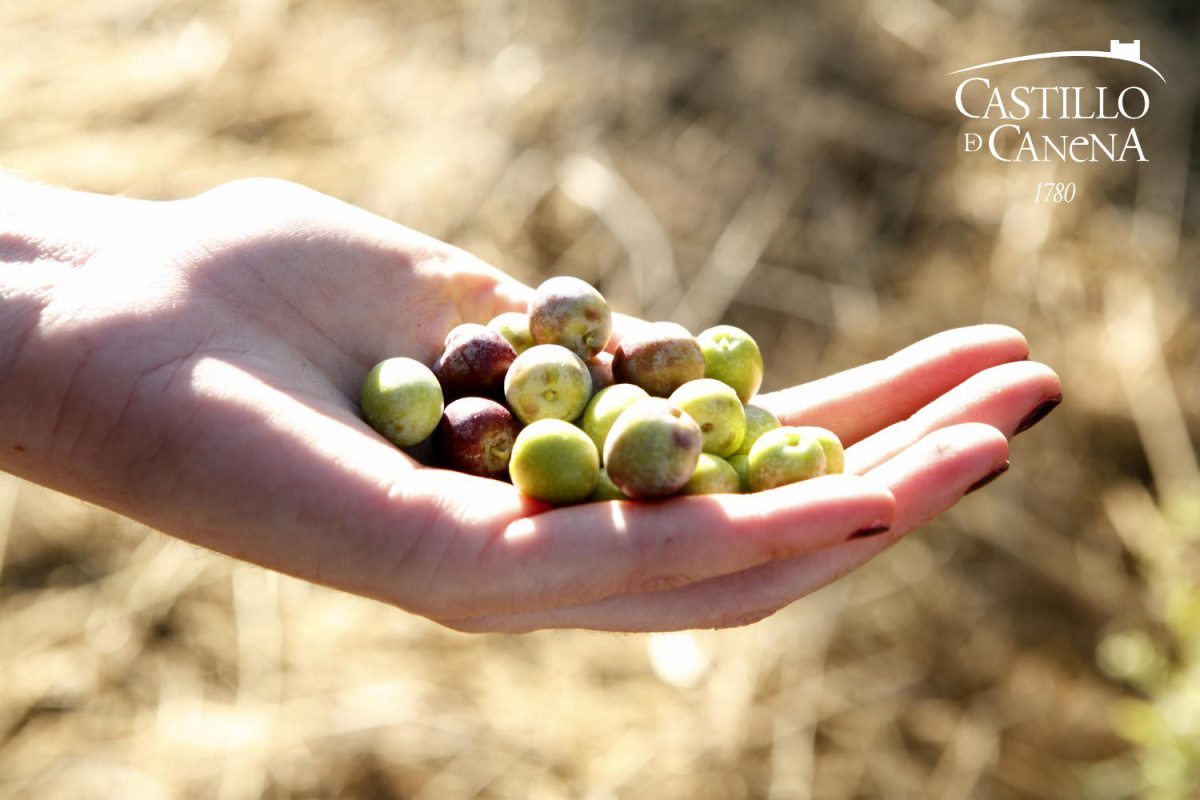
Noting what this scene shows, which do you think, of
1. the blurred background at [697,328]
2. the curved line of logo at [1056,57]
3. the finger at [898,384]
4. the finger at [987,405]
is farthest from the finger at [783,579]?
the curved line of logo at [1056,57]

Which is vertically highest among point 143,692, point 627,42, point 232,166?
point 627,42

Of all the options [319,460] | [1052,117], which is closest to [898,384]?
[319,460]

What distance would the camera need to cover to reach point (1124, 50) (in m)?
8.04

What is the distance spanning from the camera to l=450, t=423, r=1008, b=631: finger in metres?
2.95

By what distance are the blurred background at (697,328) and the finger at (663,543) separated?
2530mm

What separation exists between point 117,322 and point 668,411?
1559mm

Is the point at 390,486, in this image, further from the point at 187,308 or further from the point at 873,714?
the point at 873,714

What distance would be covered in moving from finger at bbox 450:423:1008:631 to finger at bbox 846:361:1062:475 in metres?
0.36

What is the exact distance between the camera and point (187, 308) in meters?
3.30

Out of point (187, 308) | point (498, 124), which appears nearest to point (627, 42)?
point (498, 124)

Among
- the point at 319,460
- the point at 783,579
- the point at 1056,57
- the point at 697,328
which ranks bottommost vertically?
the point at 697,328

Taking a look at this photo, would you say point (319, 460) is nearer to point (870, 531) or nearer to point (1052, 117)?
point (870, 531)

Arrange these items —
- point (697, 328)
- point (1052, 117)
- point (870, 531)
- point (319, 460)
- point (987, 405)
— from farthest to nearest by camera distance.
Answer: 1. point (1052, 117)
2. point (697, 328)
3. point (987, 405)
4. point (319, 460)
5. point (870, 531)

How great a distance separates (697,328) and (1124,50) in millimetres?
4053
